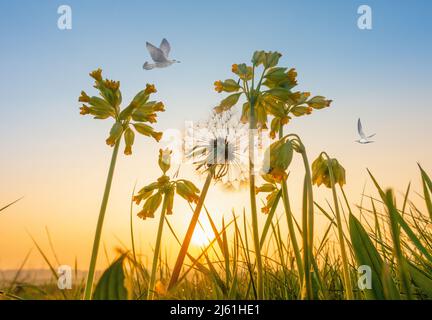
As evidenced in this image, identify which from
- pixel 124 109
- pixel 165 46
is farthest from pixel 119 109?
pixel 165 46

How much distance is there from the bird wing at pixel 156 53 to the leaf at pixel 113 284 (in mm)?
1060

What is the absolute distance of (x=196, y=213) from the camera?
6.72ft

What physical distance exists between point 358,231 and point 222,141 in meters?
1.01

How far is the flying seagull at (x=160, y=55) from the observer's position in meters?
2.19

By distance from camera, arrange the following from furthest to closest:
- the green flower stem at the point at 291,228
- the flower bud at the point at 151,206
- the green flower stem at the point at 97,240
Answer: the flower bud at the point at 151,206, the green flower stem at the point at 291,228, the green flower stem at the point at 97,240

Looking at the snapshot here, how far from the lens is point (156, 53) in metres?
2.22

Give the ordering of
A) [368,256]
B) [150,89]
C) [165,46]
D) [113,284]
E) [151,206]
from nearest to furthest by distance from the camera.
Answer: [113,284] → [368,256] → [165,46] → [150,89] → [151,206]

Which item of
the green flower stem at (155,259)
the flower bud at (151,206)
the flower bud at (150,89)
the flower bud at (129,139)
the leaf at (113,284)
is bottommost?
the leaf at (113,284)

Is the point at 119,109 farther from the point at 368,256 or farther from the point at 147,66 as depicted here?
the point at 368,256

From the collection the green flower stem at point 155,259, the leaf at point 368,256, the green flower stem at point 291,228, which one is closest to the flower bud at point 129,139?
the green flower stem at point 155,259

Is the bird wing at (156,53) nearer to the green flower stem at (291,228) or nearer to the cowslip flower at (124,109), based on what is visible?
the cowslip flower at (124,109)

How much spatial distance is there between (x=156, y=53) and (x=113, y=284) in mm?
1132
